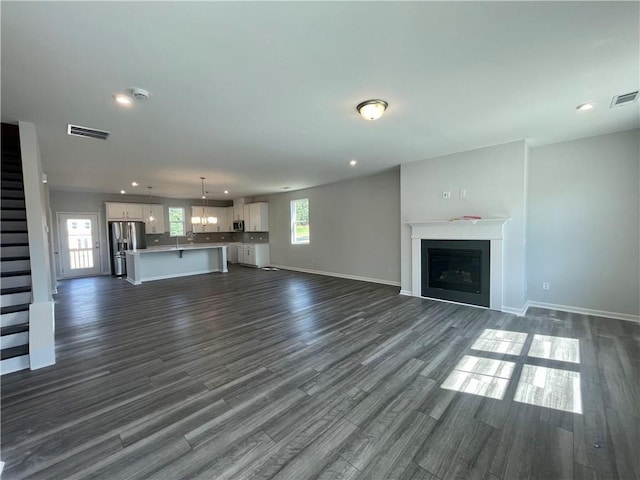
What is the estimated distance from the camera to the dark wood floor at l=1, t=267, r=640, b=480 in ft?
5.26

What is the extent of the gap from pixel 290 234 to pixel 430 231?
514 cm

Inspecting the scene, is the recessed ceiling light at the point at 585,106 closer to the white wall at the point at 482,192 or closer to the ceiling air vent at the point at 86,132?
the white wall at the point at 482,192

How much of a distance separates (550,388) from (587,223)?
305 centimetres

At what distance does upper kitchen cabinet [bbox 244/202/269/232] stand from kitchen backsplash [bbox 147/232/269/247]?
14.6 inches

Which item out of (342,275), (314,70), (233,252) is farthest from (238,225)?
(314,70)

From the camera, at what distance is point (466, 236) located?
4.61 m

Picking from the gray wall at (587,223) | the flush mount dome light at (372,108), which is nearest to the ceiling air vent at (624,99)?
the gray wall at (587,223)

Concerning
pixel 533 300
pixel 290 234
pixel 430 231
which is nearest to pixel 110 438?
pixel 430 231

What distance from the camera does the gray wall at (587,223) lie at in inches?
148

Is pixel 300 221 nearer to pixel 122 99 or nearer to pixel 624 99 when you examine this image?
pixel 122 99

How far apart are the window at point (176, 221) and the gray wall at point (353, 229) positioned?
4158 mm

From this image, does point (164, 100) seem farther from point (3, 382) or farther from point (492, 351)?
point (492, 351)

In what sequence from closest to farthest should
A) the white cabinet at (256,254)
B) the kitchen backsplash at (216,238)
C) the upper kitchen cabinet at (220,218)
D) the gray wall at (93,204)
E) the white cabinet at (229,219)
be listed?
the gray wall at (93,204), the white cabinet at (256,254), the kitchen backsplash at (216,238), the upper kitchen cabinet at (220,218), the white cabinet at (229,219)

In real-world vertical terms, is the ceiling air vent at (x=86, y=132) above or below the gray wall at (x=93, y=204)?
above
